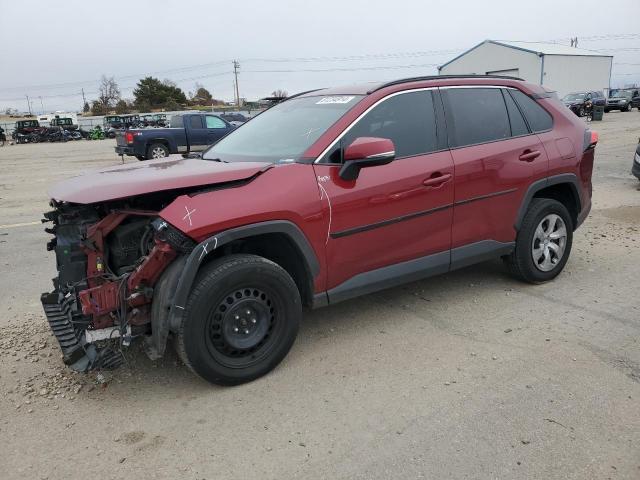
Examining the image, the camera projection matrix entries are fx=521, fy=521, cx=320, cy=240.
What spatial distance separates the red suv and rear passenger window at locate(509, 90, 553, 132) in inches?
1.0

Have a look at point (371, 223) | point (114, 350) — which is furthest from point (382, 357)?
point (114, 350)

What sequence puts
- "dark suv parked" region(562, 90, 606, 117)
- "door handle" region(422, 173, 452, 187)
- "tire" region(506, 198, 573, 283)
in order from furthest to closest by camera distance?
1. "dark suv parked" region(562, 90, 606, 117)
2. "tire" region(506, 198, 573, 283)
3. "door handle" region(422, 173, 452, 187)

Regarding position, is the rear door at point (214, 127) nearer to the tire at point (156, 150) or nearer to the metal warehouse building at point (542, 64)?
the tire at point (156, 150)

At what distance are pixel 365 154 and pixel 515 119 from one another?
1.95 m

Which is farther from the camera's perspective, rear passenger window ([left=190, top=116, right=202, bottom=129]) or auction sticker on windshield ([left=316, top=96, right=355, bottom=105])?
rear passenger window ([left=190, top=116, right=202, bottom=129])

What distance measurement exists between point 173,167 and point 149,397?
153cm

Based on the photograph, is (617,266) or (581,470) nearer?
(581,470)

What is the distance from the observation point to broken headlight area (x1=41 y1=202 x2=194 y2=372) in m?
2.96

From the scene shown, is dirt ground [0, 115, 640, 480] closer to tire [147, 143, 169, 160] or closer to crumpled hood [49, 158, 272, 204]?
crumpled hood [49, 158, 272, 204]

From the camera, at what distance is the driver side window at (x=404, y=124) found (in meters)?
3.70

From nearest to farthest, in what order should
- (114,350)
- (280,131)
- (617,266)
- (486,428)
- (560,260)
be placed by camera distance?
(486,428)
(114,350)
(280,131)
(560,260)
(617,266)

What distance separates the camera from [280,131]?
404 centimetres

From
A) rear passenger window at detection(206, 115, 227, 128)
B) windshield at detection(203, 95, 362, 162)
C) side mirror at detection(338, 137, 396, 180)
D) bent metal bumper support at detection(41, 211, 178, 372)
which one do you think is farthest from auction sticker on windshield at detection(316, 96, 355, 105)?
rear passenger window at detection(206, 115, 227, 128)

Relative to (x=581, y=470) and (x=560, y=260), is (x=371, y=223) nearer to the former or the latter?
(x=581, y=470)
